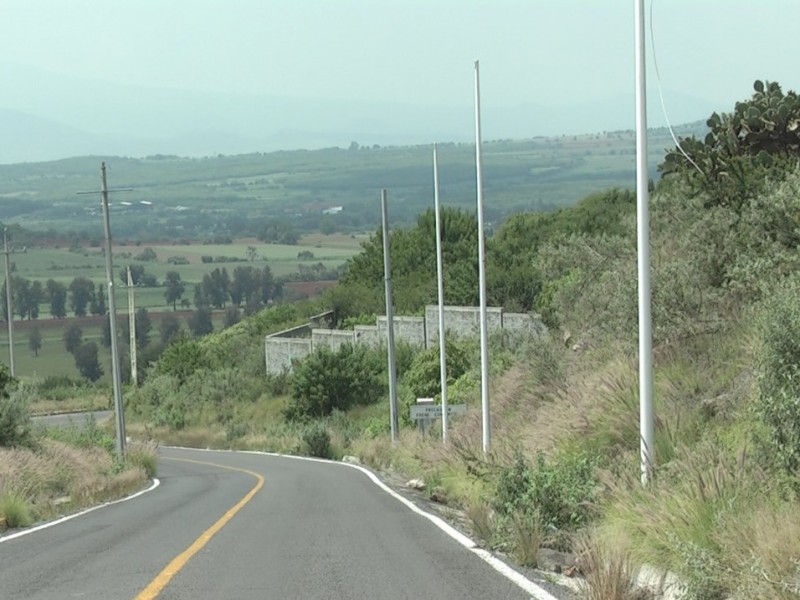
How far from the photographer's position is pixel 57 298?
13012cm

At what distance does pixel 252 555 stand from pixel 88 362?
104 meters

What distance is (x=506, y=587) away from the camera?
36.2 ft

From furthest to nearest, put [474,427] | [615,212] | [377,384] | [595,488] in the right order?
[615,212], [377,384], [474,427], [595,488]

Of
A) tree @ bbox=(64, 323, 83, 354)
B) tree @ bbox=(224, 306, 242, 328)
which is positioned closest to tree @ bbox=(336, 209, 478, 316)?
tree @ bbox=(64, 323, 83, 354)

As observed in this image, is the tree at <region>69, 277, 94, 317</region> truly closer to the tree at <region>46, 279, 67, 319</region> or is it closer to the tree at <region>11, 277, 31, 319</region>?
the tree at <region>46, 279, 67, 319</region>

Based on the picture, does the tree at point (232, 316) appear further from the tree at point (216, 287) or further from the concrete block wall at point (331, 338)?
the concrete block wall at point (331, 338)

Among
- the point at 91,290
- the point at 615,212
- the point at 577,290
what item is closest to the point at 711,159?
the point at 577,290

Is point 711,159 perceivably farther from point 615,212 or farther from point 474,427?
point 615,212

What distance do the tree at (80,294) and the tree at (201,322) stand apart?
1113 cm

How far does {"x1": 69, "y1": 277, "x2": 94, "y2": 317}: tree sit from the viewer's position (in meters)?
132

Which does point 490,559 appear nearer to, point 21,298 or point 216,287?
point 21,298

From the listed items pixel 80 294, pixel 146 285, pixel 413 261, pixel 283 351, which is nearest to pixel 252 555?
pixel 283 351

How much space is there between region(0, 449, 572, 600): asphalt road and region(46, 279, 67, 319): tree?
361 ft

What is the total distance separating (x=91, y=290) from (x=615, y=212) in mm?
77434
